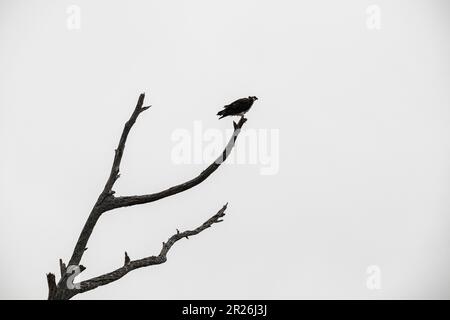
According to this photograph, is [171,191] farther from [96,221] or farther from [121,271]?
[121,271]

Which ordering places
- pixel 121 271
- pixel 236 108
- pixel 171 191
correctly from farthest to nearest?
pixel 236 108 → pixel 171 191 → pixel 121 271

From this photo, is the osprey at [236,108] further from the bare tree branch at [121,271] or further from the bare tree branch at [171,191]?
the bare tree branch at [121,271]

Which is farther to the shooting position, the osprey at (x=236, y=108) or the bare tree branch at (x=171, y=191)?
the osprey at (x=236, y=108)

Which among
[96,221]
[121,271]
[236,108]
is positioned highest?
[236,108]

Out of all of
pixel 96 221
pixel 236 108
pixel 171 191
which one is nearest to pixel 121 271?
pixel 96 221

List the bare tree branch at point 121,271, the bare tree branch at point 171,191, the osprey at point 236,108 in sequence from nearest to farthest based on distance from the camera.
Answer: the bare tree branch at point 121,271
the bare tree branch at point 171,191
the osprey at point 236,108

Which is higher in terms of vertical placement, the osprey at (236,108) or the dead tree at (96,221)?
the osprey at (236,108)

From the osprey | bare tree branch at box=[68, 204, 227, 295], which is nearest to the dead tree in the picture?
bare tree branch at box=[68, 204, 227, 295]

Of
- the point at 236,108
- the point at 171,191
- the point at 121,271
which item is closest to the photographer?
the point at 121,271

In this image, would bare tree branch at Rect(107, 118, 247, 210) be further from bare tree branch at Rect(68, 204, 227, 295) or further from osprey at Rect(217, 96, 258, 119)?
osprey at Rect(217, 96, 258, 119)

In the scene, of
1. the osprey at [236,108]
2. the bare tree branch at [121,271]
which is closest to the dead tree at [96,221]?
the bare tree branch at [121,271]
